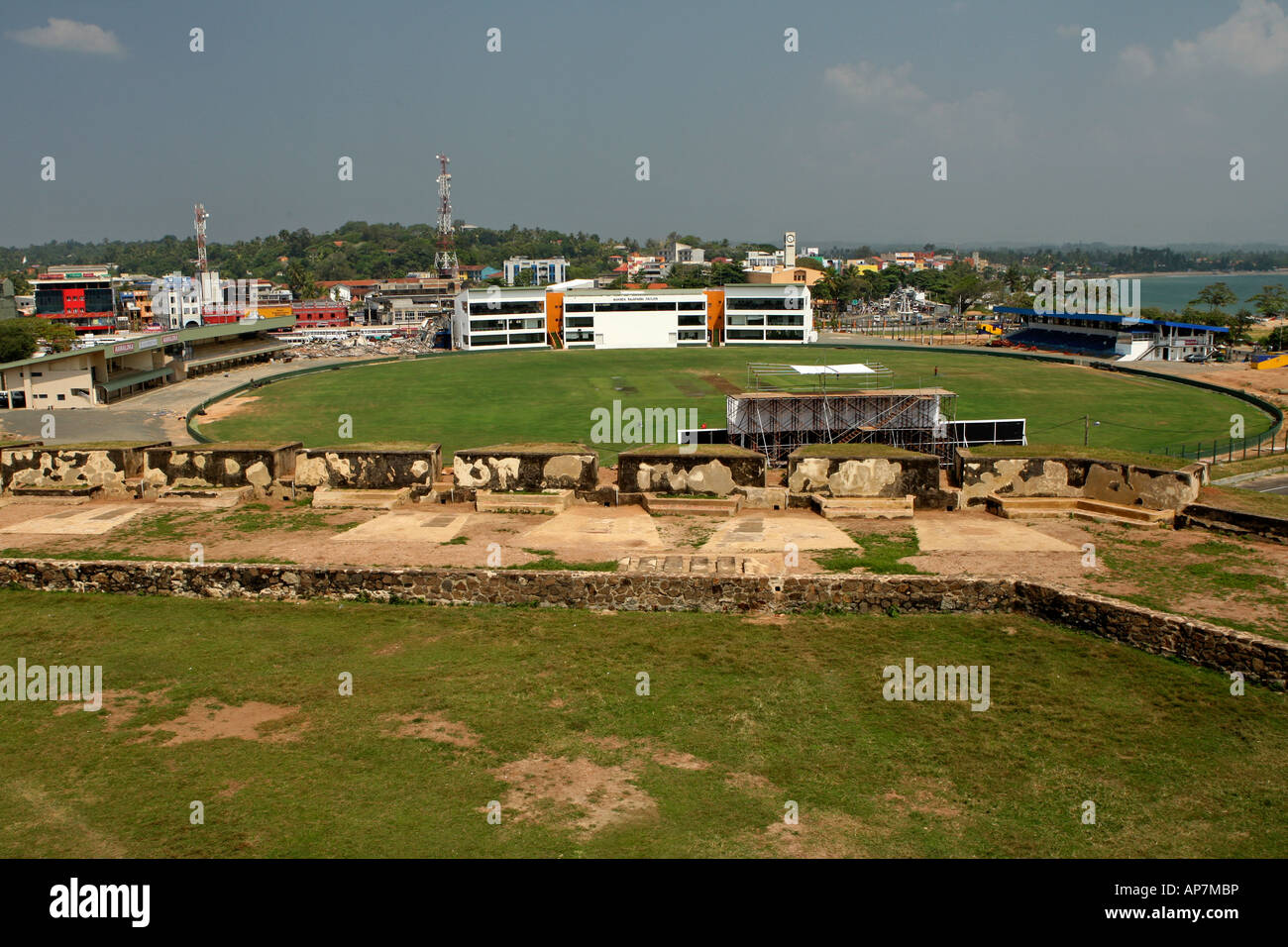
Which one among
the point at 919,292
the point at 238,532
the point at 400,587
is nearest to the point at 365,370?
the point at 238,532

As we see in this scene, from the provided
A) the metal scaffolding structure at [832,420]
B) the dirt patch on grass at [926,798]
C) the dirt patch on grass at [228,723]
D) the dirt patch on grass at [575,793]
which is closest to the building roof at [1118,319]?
the metal scaffolding structure at [832,420]

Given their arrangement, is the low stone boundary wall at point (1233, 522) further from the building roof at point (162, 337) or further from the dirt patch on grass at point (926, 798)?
the building roof at point (162, 337)

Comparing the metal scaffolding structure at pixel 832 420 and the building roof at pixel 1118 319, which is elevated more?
the building roof at pixel 1118 319

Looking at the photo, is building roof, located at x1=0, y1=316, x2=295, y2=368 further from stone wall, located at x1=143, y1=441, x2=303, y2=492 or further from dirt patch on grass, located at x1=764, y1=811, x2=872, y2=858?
dirt patch on grass, located at x1=764, y1=811, x2=872, y2=858

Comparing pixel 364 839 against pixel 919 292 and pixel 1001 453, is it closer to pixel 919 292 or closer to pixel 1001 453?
pixel 1001 453

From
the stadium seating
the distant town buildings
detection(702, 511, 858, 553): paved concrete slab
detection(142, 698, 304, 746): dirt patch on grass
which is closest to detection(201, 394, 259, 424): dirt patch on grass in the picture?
detection(702, 511, 858, 553): paved concrete slab
